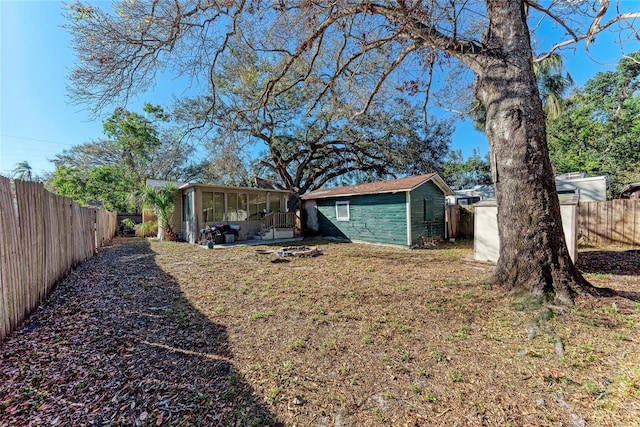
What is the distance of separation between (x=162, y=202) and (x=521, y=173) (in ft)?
41.1

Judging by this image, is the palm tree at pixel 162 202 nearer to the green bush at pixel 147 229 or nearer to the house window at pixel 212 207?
the house window at pixel 212 207

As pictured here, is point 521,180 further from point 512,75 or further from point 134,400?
point 134,400

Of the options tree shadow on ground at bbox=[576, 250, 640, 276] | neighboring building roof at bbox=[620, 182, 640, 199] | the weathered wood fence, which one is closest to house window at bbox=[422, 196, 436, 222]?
tree shadow on ground at bbox=[576, 250, 640, 276]

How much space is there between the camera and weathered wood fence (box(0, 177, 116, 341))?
8.77 ft

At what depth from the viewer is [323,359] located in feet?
8.08

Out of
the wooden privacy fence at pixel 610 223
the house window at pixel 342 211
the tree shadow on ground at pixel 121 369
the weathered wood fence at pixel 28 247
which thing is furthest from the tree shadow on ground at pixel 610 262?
the weathered wood fence at pixel 28 247

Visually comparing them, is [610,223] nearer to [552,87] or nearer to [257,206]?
[552,87]

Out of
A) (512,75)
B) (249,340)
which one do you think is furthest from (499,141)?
(249,340)

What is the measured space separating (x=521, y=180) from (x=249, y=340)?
4.23 m

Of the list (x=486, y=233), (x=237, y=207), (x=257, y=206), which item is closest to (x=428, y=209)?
(x=486, y=233)

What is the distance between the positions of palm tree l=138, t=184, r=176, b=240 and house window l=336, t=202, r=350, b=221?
758cm

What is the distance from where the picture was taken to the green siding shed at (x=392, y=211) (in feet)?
32.0

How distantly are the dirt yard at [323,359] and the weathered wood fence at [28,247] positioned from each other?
0.82 feet

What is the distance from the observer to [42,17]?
430cm
